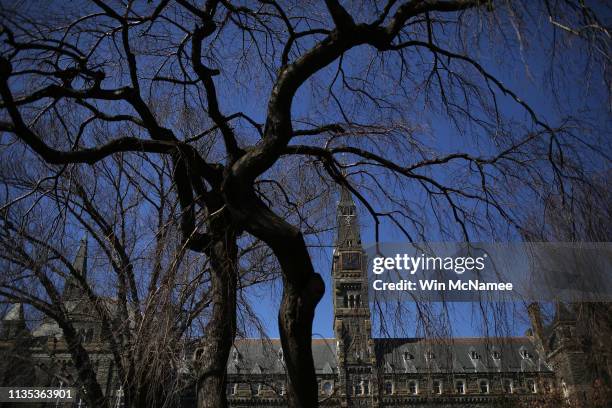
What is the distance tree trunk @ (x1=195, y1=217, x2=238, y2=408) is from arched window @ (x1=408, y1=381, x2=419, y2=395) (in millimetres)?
44684

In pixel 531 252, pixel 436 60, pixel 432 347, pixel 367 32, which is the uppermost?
pixel 436 60

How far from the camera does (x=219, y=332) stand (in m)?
3.44

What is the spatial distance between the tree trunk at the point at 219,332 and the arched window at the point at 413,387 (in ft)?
147

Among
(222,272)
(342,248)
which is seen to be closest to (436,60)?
(342,248)

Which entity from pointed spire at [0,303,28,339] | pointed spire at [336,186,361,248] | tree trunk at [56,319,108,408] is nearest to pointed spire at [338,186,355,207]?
pointed spire at [336,186,361,248]

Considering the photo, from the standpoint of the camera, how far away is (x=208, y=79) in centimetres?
352

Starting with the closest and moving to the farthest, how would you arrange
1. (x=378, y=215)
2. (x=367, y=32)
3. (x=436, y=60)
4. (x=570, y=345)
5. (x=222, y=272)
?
(x=367, y=32) < (x=222, y=272) < (x=436, y=60) < (x=378, y=215) < (x=570, y=345)

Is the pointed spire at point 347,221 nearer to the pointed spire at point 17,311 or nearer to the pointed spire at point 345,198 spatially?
the pointed spire at point 345,198

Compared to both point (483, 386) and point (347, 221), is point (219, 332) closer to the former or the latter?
point (347, 221)

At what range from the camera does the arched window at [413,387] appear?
4444cm

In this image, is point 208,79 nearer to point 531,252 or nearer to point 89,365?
point 531,252

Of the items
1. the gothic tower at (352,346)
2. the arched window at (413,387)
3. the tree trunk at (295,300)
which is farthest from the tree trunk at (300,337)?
the arched window at (413,387)

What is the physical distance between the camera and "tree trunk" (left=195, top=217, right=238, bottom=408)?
337 centimetres

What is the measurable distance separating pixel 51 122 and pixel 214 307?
218 cm
